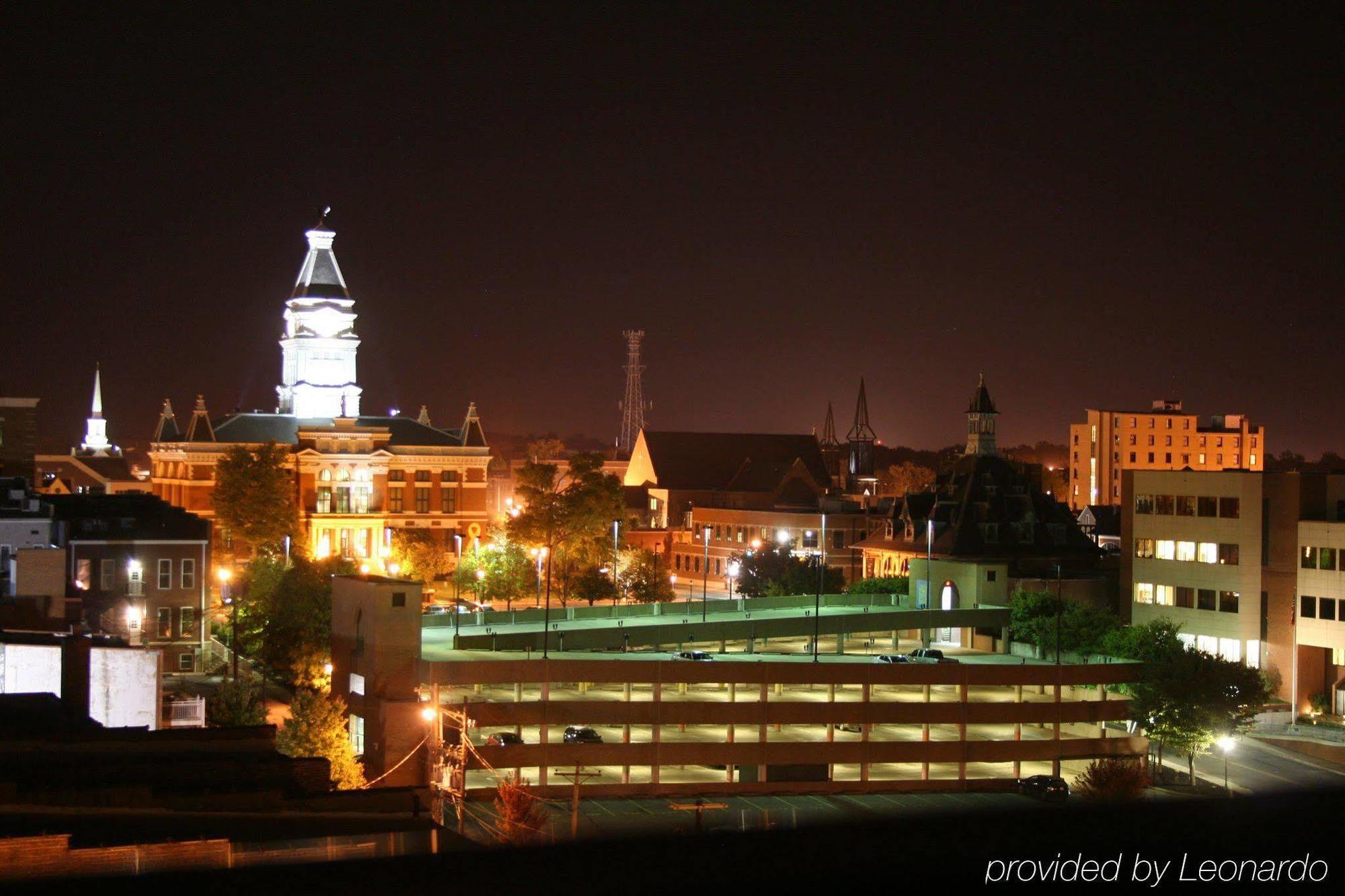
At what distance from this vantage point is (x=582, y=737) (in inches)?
1786

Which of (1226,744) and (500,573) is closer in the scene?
(1226,744)

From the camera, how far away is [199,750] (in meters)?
21.8

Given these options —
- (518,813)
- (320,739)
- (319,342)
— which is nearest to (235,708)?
(320,739)

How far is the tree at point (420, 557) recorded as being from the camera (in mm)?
79938

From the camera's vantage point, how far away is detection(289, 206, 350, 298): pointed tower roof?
315 feet

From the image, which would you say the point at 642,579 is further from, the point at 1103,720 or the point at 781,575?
the point at 1103,720

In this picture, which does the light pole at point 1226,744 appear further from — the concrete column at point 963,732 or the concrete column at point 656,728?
the concrete column at point 656,728

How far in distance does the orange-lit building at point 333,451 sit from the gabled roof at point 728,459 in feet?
81.4

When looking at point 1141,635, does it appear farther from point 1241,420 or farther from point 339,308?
point 1241,420

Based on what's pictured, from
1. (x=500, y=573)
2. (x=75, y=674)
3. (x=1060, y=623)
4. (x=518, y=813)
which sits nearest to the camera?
(x=75, y=674)

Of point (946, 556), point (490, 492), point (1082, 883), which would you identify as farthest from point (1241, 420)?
point (1082, 883)

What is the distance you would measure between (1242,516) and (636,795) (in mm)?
31000

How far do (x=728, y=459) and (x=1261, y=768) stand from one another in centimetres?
7441

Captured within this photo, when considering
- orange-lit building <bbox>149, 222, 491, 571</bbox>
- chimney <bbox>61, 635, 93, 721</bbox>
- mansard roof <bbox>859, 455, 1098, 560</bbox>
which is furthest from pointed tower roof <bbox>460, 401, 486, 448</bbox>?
chimney <bbox>61, 635, 93, 721</bbox>
